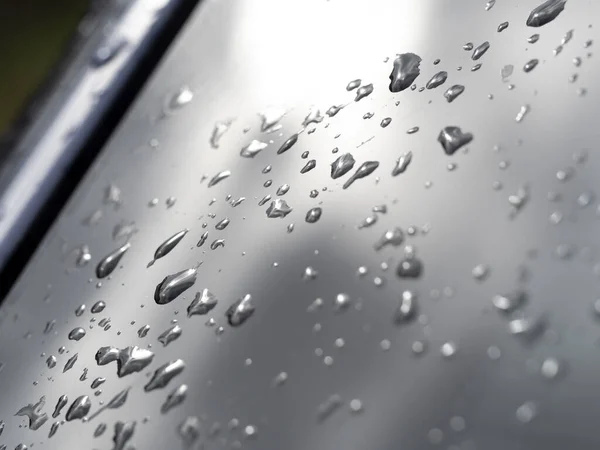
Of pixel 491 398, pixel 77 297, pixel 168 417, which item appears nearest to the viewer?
Answer: pixel 491 398

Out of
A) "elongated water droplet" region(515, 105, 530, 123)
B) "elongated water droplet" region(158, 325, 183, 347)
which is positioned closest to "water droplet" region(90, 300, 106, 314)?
"elongated water droplet" region(158, 325, 183, 347)

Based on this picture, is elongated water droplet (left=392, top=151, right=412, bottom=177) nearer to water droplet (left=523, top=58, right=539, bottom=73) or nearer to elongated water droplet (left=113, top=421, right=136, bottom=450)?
water droplet (left=523, top=58, right=539, bottom=73)

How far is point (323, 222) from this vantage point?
562 millimetres

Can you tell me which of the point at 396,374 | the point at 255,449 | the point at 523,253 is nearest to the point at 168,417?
the point at 255,449

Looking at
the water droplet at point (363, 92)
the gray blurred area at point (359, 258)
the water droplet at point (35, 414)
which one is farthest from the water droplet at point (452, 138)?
the water droplet at point (35, 414)

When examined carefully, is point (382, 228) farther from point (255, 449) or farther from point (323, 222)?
point (255, 449)

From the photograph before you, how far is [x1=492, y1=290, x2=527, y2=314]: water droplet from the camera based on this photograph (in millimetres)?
428

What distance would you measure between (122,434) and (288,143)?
0.32 meters

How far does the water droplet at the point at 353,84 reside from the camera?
648 mm

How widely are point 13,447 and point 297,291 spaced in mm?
310

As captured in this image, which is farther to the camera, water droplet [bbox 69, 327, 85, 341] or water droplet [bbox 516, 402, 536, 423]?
water droplet [bbox 69, 327, 85, 341]

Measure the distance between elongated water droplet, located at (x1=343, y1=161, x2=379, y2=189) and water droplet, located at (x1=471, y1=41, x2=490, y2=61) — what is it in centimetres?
14

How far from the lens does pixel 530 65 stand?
54cm

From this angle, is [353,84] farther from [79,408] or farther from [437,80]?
[79,408]
